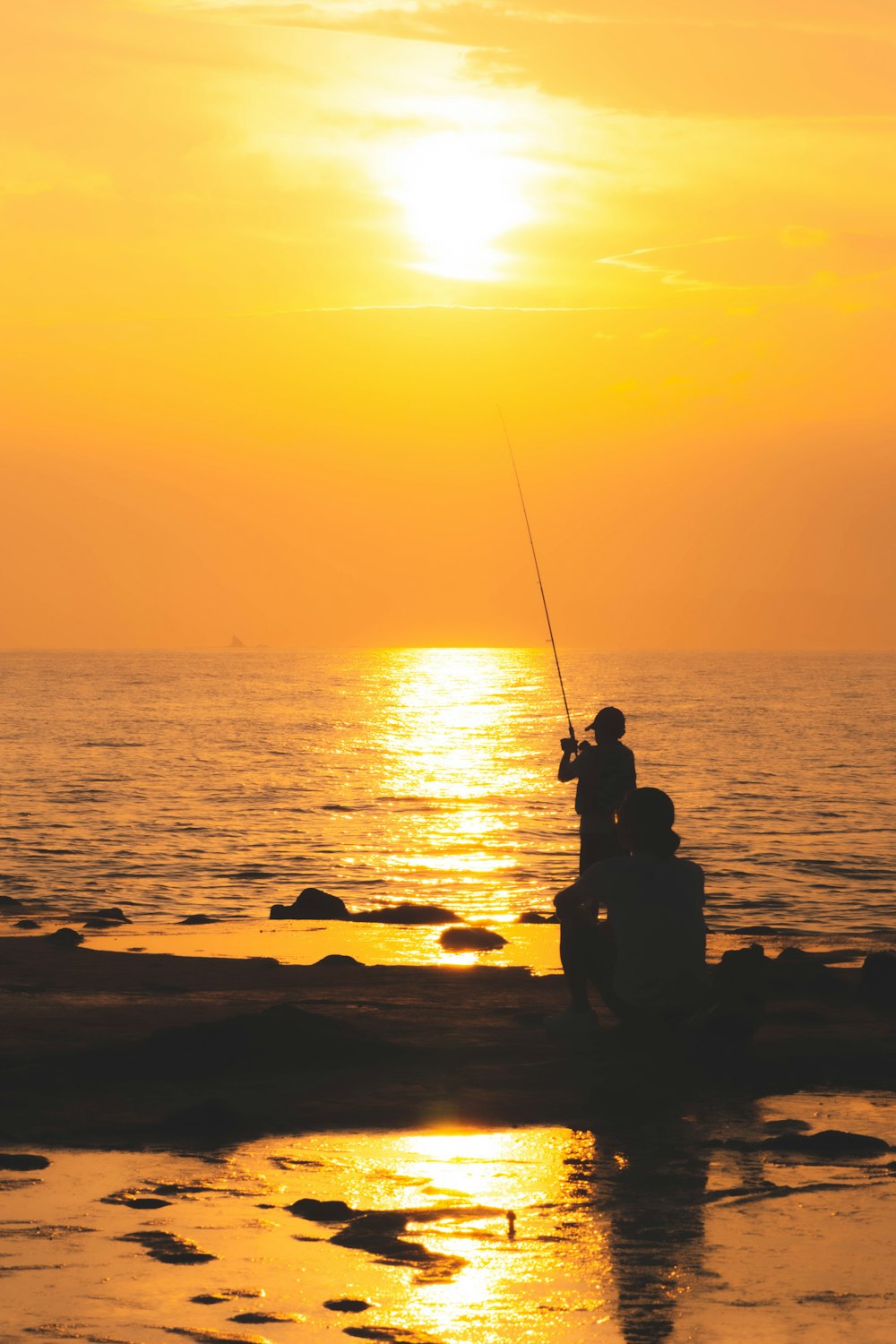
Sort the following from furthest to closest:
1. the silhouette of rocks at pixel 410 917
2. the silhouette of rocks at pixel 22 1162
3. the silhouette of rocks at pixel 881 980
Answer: the silhouette of rocks at pixel 410 917 < the silhouette of rocks at pixel 881 980 < the silhouette of rocks at pixel 22 1162

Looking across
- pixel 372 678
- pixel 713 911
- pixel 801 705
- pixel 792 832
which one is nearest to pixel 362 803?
pixel 792 832

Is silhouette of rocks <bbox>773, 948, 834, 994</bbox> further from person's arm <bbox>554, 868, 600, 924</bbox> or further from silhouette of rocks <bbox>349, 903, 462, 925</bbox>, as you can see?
silhouette of rocks <bbox>349, 903, 462, 925</bbox>

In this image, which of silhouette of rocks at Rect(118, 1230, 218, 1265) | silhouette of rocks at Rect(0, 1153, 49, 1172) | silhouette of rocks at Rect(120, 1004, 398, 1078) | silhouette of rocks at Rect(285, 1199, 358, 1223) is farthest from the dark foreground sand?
silhouette of rocks at Rect(118, 1230, 218, 1265)

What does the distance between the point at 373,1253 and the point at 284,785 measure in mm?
39948

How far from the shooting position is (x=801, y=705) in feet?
348

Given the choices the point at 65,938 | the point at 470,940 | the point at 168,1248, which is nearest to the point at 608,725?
the point at 470,940

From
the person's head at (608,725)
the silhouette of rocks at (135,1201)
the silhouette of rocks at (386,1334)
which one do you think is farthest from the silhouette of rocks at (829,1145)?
the person's head at (608,725)

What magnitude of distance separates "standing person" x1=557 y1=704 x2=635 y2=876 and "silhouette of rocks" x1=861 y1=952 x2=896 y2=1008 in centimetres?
201

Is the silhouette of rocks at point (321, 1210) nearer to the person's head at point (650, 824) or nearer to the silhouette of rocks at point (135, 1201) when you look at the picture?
the silhouette of rocks at point (135, 1201)

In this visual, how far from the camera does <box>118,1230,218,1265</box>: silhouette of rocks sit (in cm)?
500

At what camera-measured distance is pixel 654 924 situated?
23.8 feet

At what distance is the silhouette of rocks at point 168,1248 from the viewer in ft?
16.4

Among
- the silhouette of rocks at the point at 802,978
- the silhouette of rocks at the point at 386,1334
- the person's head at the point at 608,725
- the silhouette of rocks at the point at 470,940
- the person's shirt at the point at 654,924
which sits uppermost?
the person's head at the point at 608,725

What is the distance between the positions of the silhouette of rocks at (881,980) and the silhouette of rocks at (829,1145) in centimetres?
387
